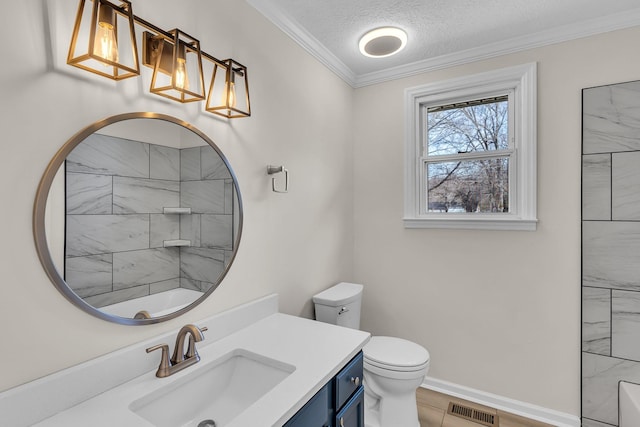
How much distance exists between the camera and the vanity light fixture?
944 mm

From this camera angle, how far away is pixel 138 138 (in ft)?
3.78

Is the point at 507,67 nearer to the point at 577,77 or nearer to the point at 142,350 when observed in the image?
the point at 577,77

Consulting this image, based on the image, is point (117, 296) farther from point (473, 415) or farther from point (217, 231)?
point (473, 415)

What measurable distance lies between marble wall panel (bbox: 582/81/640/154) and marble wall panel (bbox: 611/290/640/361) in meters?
0.87

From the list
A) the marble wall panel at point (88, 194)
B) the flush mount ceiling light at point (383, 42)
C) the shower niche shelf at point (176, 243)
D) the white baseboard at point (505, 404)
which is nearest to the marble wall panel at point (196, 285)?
the shower niche shelf at point (176, 243)

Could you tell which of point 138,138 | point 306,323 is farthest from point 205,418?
point 138,138

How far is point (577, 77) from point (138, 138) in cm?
249

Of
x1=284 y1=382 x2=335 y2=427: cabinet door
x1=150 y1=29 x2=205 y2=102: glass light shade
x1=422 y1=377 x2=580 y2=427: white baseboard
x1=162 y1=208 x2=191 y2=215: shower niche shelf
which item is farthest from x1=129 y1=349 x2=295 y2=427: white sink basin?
x1=422 y1=377 x2=580 y2=427: white baseboard

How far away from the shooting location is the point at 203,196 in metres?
1.39

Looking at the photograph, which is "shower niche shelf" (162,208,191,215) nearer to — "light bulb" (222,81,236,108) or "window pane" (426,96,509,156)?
"light bulb" (222,81,236,108)

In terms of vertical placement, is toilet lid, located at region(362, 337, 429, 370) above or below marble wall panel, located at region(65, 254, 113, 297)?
below

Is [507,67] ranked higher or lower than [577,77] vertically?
higher

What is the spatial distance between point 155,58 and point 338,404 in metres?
1.49

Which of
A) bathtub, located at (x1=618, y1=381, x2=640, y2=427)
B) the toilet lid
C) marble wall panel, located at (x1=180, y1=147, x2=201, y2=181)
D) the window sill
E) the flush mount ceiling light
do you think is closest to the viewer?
marble wall panel, located at (x1=180, y1=147, x2=201, y2=181)
